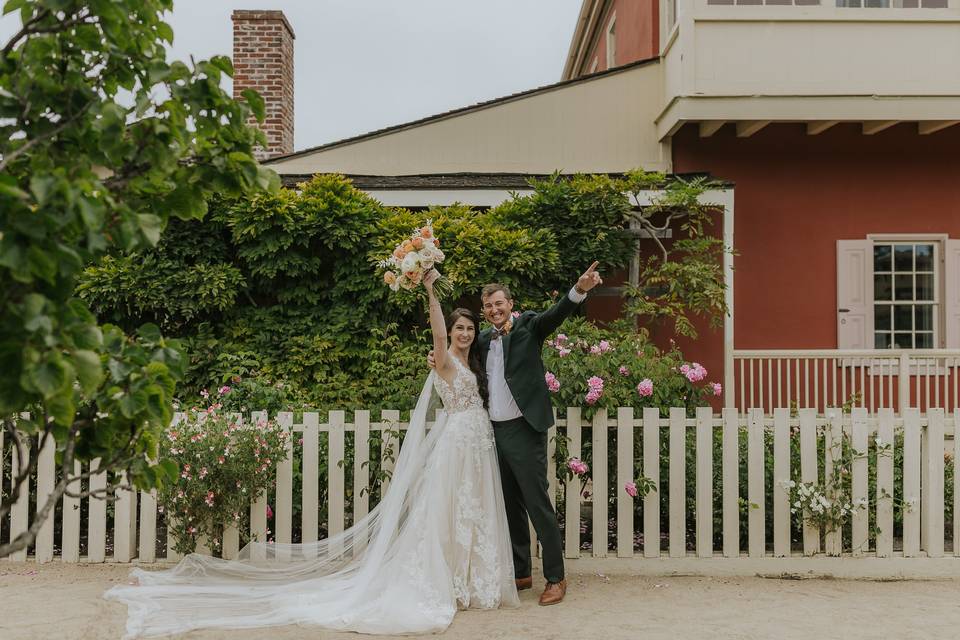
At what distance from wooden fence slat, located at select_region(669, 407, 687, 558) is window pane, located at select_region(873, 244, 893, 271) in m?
6.47

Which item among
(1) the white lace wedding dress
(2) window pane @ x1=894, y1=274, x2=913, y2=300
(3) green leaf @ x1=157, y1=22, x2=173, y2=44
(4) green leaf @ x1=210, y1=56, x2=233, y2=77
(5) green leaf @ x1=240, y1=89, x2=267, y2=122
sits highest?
(3) green leaf @ x1=157, y1=22, x2=173, y2=44

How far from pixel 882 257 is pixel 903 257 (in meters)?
0.26

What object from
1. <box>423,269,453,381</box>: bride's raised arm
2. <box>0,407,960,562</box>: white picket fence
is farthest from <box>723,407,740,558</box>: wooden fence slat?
<box>423,269,453,381</box>: bride's raised arm

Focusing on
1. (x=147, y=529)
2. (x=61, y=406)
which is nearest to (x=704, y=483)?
(x=147, y=529)

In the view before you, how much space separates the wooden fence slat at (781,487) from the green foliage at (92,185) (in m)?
4.27

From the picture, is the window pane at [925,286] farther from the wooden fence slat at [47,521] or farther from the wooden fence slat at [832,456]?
the wooden fence slat at [47,521]

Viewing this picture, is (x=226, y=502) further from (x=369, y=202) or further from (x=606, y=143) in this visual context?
(x=606, y=143)

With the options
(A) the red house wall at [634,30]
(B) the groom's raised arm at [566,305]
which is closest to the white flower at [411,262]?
(B) the groom's raised arm at [566,305]

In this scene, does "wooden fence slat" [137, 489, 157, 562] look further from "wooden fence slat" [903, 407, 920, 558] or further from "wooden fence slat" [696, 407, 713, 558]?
"wooden fence slat" [903, 407, 920, 558]

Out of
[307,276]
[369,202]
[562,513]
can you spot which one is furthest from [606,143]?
[562,513]

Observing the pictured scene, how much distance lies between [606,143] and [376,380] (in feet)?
16.5

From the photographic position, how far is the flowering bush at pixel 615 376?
18.4 ft

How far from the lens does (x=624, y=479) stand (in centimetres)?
550

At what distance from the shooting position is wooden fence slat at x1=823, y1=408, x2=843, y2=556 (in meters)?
5.46
